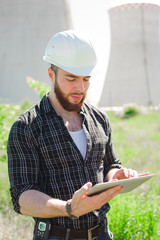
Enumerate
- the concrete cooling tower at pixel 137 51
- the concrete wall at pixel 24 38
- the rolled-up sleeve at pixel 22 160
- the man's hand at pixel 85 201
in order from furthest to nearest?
1. the concrete cooling tower at pixel 137 51
2. the concrete wall at pixel 24 38
3. the rolled-up sleeve at pixel 22 160
4. the man's hand at pixel 85 201

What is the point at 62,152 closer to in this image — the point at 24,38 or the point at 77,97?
the point at 77,97

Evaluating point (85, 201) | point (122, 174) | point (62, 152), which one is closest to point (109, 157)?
point (122, 174)

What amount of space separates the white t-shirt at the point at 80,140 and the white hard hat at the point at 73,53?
0.72 ft

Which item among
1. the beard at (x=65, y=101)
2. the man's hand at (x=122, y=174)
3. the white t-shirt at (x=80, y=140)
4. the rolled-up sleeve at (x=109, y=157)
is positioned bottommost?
the man's hand at (x=122, y=174)

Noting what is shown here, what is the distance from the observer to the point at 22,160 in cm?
117

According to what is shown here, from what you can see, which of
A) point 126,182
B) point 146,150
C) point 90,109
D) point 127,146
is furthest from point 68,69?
point 127,146

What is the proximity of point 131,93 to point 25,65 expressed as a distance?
6.75 metres

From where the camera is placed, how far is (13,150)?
1.18 meters

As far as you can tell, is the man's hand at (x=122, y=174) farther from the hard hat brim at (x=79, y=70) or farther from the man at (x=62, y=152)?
the hard hat brim at (x=79, y=70)

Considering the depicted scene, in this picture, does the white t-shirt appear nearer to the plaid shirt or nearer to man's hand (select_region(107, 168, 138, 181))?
the plaid shirt

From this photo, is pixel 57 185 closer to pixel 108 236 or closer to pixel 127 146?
pixel 108 236

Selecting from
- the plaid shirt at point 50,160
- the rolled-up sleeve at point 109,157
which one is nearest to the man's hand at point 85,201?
the plaid shirt at point 50,160

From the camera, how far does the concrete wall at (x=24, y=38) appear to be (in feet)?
38.5

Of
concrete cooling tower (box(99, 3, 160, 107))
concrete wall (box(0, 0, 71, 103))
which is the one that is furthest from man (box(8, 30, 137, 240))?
concrete cooling tower (box(99, 3, 160, 107))
